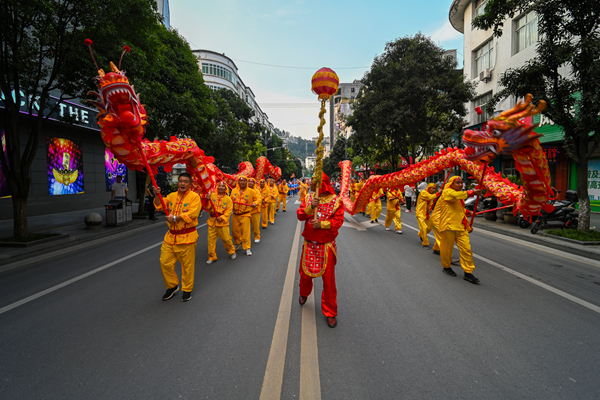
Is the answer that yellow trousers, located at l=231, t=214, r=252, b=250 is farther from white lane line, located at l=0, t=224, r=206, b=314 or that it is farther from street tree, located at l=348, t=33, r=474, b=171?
street tree, located at l=348, t=33, r=474, b=171

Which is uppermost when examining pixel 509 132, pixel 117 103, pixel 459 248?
pixel 117 103

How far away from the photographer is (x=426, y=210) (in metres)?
7.84

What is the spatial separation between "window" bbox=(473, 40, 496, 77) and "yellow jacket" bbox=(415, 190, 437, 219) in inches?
665

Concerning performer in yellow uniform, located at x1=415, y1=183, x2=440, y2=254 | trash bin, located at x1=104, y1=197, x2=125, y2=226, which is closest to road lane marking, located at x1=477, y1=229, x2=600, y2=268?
performer in yellow uniform, located at x1=415, y1=183, x2=440, y2=254

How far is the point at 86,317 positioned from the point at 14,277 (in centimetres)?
301

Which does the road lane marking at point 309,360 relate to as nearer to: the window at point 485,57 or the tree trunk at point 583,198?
the tree trunk at point 583,198

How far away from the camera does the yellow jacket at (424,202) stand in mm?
7267

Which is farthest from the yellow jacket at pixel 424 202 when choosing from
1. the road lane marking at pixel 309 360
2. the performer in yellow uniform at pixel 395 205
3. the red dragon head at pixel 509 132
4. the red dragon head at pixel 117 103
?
the red dragon head at pixel 117 103

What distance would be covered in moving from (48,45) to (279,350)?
9456 mm

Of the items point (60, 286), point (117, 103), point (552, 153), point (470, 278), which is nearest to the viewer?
point (117, 103)

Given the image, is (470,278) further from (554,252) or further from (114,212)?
(114,212)

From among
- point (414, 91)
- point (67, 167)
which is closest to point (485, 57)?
point (414, 91)

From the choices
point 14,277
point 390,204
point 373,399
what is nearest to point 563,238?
point 390,204

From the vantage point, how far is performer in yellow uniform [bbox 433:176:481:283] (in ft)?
16.6
